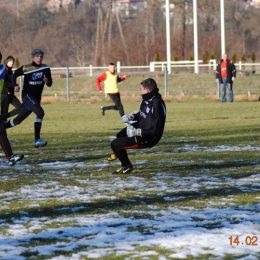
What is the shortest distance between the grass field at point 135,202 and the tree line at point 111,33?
56.5m

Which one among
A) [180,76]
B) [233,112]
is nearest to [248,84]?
[180,76]

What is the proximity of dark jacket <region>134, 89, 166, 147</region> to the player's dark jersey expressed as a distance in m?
4.12

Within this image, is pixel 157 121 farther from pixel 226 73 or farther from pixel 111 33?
pixel 111 33

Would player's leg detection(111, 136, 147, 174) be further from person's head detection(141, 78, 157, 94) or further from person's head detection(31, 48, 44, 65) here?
person's head detection(31, 48, 44, 65)

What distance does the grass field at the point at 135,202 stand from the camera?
614 cm

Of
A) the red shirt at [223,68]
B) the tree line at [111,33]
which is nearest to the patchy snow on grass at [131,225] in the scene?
the red shirt at [223,68]

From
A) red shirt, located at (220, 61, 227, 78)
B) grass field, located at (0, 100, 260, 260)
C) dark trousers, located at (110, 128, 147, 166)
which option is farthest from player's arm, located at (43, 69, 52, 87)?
red shirt, located at (220, 61, 227, 78)

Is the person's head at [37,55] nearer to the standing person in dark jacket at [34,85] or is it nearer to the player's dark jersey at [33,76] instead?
the standing person in dark jacket at [34,85]

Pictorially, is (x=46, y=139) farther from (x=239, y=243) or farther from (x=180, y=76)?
(x=180, y=76)

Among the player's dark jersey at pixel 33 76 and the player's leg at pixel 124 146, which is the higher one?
the player's dark jersey at pixel 33 76

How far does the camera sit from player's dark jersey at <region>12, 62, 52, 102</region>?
13734 millimetres

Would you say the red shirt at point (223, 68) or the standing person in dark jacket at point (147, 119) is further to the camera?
the red shirt at point (223, 68)

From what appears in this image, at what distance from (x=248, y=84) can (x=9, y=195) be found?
108 ft

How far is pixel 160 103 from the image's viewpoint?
9.81 meters
